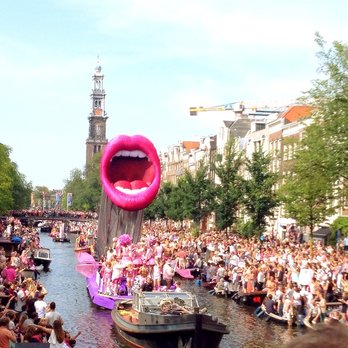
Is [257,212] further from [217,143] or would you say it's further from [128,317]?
[217,143]

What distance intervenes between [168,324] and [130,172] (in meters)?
20.0

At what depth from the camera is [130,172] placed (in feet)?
126

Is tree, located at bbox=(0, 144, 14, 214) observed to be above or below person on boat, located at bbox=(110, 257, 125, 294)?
above

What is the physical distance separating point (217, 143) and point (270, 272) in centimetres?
7036

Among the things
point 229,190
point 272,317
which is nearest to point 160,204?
point 229,190

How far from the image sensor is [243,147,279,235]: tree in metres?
53.1

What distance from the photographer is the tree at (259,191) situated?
174 ft

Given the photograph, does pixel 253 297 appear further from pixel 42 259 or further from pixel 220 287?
pixel 42 259

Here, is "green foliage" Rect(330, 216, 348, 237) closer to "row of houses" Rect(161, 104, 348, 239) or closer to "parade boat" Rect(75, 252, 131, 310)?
"row of houses" Rect(161, 104, 348, 239)

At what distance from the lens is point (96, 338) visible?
77.4 feet

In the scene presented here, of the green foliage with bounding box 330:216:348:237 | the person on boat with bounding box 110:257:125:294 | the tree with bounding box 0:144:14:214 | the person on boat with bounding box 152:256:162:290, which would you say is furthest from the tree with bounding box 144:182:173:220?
the person on boat with bounding box 152:256:162:290

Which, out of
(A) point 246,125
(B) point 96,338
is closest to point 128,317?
(B) point 96,338

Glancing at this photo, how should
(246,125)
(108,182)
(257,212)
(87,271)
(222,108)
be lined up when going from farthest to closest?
(222,108), (246,125), (257,212), (108,182), (87,271)

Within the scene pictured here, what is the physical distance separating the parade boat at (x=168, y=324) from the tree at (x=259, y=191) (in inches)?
1236
